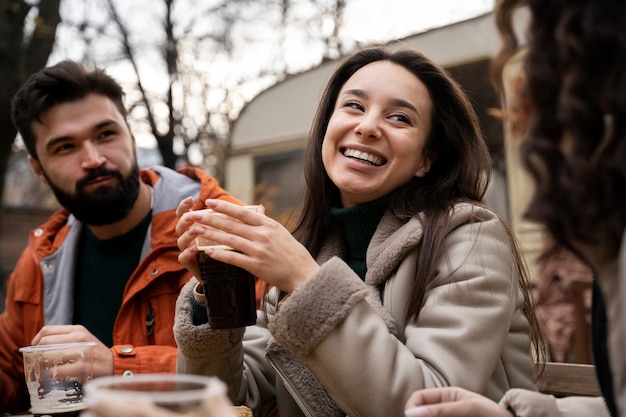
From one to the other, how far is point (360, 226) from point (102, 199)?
5.10ft

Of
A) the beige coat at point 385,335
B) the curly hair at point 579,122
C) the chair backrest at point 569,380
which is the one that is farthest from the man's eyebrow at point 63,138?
the curly hair at point 579,122

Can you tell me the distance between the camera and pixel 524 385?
86.3 inches

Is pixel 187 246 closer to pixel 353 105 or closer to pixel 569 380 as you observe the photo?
pixel 353 105

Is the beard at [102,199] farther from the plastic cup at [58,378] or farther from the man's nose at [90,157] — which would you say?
the plastic cup at [58,378]

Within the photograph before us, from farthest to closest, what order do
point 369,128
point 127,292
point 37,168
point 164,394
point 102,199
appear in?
1. point 37,168
2. point 102,199
3. point 127,292
4. point 369,128
5. point 164,394

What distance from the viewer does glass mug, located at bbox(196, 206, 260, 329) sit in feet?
6.71

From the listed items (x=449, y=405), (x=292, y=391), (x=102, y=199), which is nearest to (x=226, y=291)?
(x=292, y=391)

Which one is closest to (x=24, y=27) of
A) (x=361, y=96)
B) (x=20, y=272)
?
(x=20, y=272)

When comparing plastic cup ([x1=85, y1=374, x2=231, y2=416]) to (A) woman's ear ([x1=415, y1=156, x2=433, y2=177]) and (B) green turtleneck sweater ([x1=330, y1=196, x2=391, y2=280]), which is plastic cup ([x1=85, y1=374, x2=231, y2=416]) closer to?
(B) green turtleneck sweater ([x1=330, y1=196, x2=391, y2=280])

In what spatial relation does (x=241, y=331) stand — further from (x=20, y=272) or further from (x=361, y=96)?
(x=20, y=272)

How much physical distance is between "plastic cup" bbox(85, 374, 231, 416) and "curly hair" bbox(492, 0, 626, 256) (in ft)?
2.10

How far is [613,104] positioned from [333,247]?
1.63 metres

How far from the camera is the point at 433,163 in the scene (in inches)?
103

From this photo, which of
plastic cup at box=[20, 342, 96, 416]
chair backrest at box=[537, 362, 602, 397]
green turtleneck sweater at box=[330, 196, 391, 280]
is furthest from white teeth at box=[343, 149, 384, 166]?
plastic cup at box=[20, 342, 96, 416]
